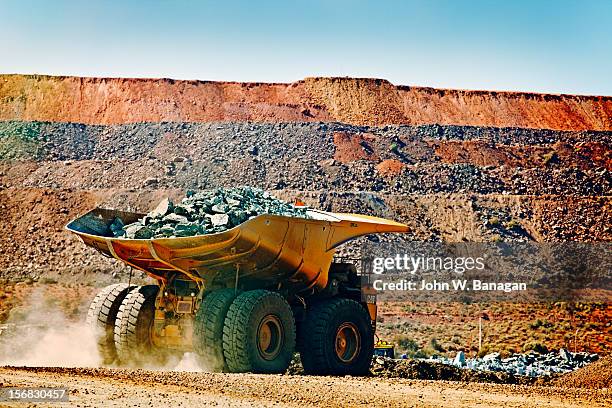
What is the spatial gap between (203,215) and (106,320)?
256cm

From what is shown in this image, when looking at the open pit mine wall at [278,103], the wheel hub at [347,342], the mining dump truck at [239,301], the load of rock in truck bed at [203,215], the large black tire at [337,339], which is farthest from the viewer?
the open pit mine wall at [278,103]

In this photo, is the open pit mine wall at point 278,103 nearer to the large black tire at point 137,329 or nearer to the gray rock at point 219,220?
the large black tire at point 137,329

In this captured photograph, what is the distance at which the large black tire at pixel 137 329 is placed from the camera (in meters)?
18.0

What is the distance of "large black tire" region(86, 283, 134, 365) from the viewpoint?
1842cm

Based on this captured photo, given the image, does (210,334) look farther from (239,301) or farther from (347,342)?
(347,342)

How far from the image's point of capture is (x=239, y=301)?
677 inches

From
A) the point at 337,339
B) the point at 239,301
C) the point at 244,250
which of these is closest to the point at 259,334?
the point at 239,301

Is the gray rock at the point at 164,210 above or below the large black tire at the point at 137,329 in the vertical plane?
above

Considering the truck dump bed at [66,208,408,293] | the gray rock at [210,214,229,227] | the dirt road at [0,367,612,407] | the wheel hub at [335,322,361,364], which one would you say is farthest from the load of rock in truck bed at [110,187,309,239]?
the dirt road at [0,367,612,407]

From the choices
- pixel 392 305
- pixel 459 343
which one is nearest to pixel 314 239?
pixel 459 343

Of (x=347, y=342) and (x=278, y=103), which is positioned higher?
(x=278, y=103)

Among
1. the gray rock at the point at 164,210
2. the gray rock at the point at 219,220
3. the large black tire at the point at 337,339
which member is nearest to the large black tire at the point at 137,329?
the gray rock at the point at 164,210

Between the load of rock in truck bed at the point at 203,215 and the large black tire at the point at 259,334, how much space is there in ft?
4.03

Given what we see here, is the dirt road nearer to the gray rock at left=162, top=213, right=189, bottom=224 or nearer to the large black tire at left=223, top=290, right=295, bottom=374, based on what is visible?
the large black tire at left=223, top=290, right=295, bottom=374
